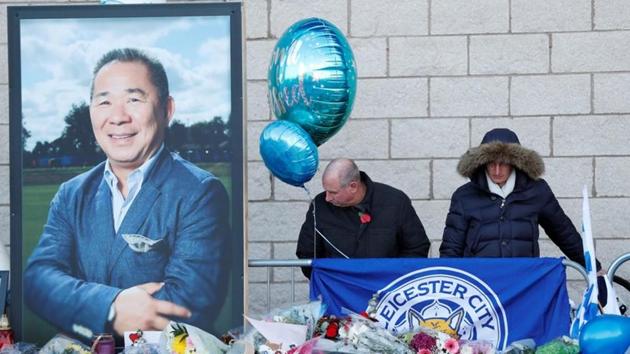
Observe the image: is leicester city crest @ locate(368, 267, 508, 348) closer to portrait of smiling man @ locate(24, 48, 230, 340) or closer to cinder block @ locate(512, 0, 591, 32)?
portrait of smiling man @ locate(24, 48, 230, 340)

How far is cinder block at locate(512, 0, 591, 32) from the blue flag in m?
2.94

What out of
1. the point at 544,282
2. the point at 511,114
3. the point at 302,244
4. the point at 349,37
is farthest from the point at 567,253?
the point at 349,37

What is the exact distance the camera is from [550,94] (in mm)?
8773

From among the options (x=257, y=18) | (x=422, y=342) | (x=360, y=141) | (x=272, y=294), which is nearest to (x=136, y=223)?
(x=422, y=342)

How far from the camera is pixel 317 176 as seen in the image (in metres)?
8.85

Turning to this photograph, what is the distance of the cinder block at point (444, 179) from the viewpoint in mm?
8859

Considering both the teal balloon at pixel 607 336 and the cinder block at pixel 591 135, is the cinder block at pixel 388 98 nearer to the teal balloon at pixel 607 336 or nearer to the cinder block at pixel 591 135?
the cinder block at pixel 591 135

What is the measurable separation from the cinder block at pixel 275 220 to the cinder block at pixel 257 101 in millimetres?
658

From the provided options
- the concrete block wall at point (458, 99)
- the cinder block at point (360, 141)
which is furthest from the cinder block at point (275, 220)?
the cinder block at point (360, 141)

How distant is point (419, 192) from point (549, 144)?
39.7 inches

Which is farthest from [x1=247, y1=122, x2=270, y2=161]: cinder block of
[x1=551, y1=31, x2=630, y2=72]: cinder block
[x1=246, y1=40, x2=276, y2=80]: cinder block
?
[x1=551, y1=31, x2=630, y2=72]: cinder block

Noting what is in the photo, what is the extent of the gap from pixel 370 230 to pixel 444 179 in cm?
201

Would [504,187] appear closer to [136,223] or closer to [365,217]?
[365,217]

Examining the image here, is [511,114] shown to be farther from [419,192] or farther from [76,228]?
[76,228]
